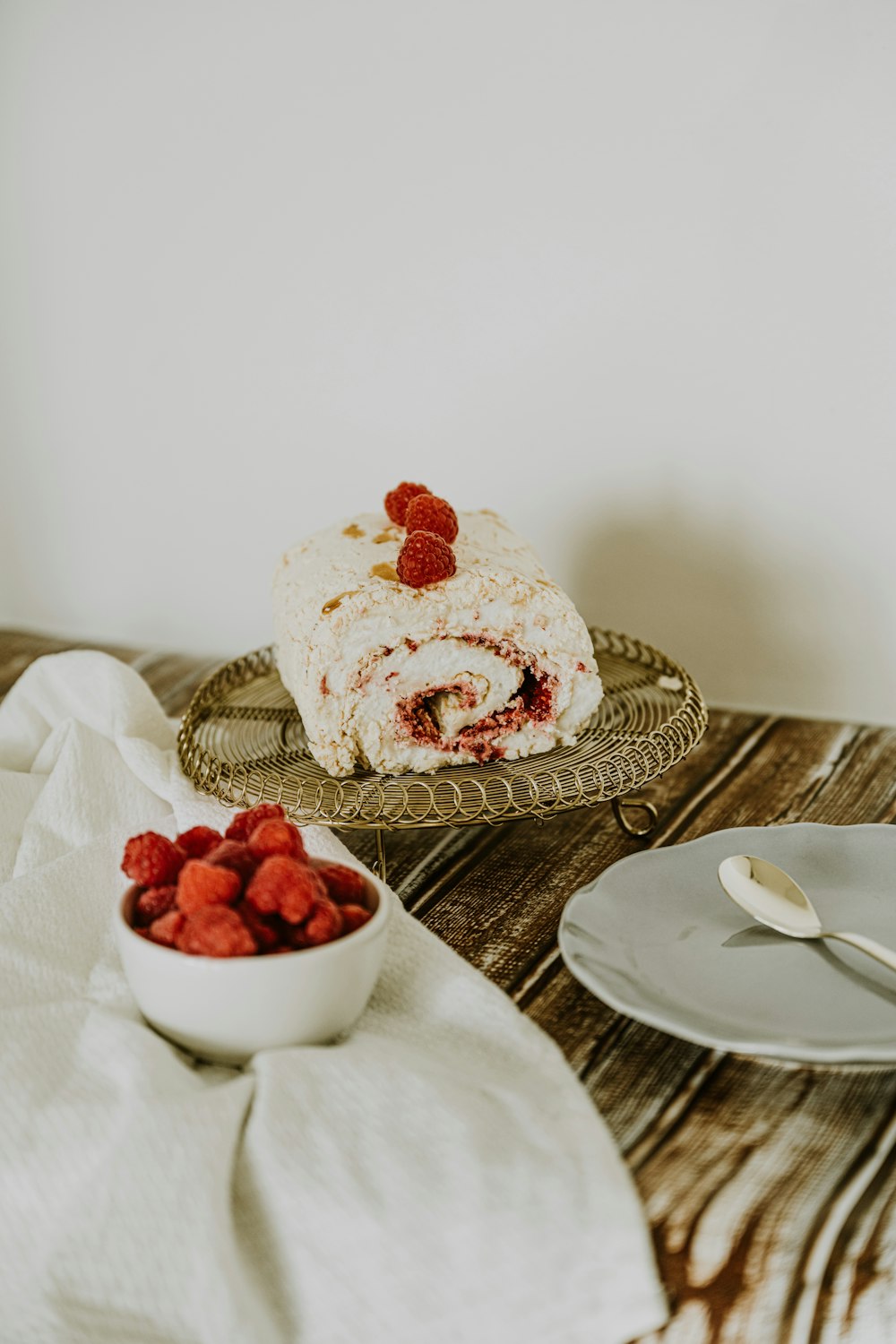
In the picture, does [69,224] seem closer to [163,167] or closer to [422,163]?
[163,167]

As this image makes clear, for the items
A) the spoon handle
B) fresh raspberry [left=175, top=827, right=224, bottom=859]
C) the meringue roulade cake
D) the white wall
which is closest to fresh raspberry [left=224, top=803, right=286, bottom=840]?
fresh raspberry [left=175, top=827, right=224, bottom=859]

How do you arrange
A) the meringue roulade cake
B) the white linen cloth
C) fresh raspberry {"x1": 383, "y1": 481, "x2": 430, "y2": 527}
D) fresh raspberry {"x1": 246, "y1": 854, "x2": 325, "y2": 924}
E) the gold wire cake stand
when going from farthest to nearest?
fresh raspberry {"x1": 383, "y1": 481, "x2": 430, "y2": 527}, the meringue roulade cake, the gold wire cake stand, fresh raspberry {"x1": 246, "y1": 854, "x2": 325, "y2": 924}, the white linen cloth

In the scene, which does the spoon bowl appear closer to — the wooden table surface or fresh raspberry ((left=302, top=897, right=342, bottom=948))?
the wooden table surface

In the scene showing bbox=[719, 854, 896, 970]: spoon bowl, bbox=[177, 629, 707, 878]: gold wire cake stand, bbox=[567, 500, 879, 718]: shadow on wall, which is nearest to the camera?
bbox=[719, 854, 896, 970]: spoon bowl

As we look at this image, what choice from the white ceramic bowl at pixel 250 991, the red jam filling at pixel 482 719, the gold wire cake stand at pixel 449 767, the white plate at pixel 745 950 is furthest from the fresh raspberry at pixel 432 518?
the white ceramic bowl at pixel 250 991

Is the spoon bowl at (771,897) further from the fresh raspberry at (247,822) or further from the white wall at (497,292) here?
the white wall at (497,292)

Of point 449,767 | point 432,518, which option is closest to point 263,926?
point 449,767

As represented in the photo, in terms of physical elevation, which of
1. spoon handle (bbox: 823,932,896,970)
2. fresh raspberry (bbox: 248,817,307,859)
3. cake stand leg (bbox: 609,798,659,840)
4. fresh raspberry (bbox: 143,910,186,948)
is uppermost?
fresh raspberry (bbox: 248,817,307,859)
